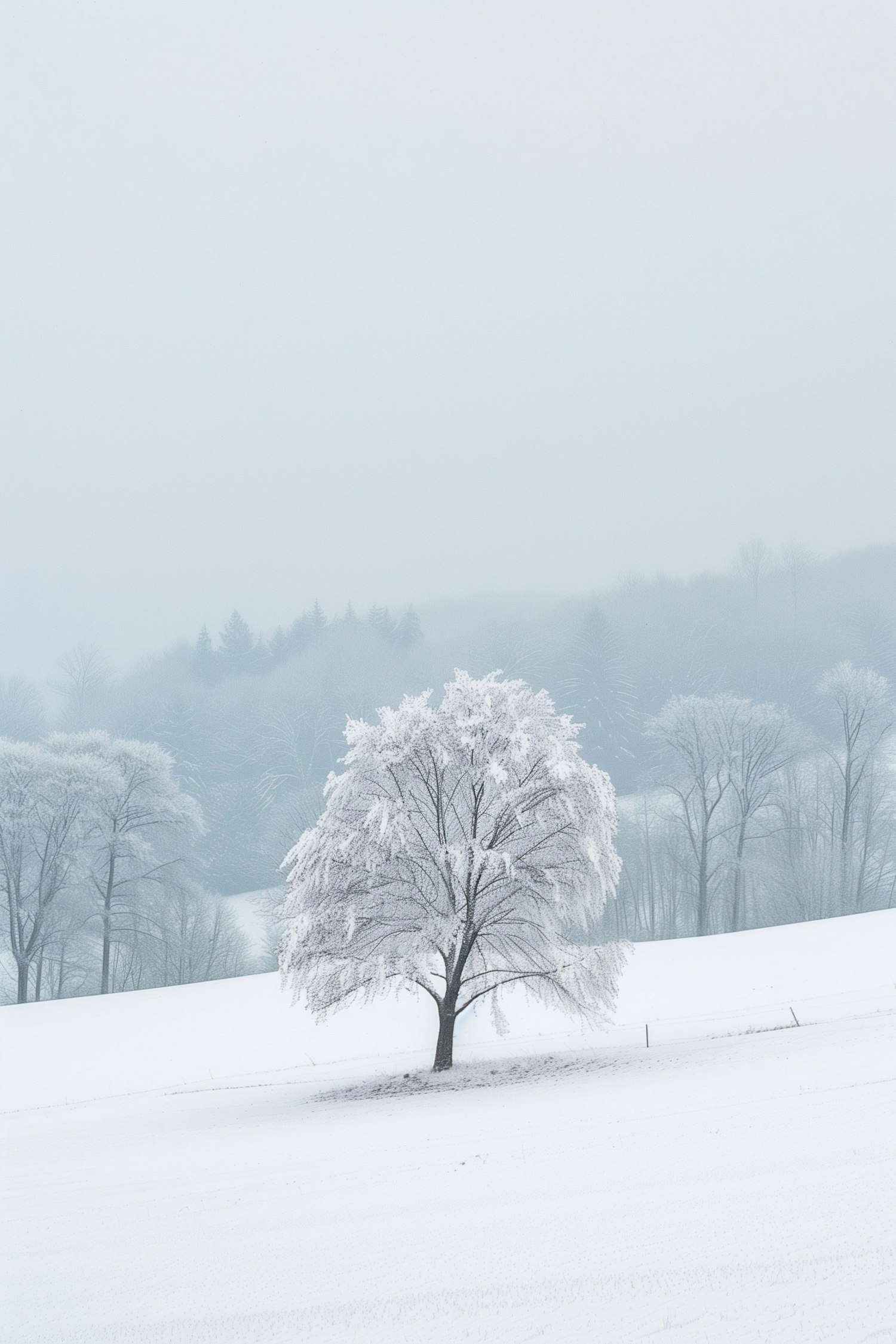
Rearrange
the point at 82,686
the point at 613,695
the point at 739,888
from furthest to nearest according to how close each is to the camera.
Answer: the point at 82,686 < the point at 613,695 < the point at 739,888

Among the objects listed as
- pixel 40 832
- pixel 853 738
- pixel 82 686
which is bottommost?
pixel 40 832

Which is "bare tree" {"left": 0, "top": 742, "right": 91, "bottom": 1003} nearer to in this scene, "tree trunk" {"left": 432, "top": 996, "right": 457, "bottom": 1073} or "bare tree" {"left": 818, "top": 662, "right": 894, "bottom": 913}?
"tree trunk" {"left": 432, "top": 996, "right": 457, "bottom": 1073}

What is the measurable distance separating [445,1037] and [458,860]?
13.9 ft

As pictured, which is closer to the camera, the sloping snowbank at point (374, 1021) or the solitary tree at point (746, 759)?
the sloping snowbank at point (374, 1021)

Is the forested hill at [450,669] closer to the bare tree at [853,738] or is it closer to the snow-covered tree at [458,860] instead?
the bare tree at [853,738]

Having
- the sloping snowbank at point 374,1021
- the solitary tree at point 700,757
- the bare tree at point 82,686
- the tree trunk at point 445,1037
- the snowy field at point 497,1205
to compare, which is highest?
the bare tree at point 82,686

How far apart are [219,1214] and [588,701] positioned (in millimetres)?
80049

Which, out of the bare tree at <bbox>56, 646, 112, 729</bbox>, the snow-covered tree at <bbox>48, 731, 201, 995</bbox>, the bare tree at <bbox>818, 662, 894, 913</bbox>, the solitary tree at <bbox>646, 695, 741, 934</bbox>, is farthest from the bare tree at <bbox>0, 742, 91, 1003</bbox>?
the bare tree at <bbox>56, 646, 112, 729</bbox>

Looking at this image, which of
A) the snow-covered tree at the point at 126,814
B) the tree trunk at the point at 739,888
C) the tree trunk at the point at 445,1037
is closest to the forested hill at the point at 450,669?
the tree trunk at the point at 739,888

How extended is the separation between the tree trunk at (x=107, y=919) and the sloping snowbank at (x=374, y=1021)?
4.28 metres

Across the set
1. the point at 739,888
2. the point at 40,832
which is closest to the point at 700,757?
the point at 739,888

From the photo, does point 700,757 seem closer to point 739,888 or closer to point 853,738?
point 739,888

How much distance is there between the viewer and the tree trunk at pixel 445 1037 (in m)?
18.5

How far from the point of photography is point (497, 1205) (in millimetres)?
7113
